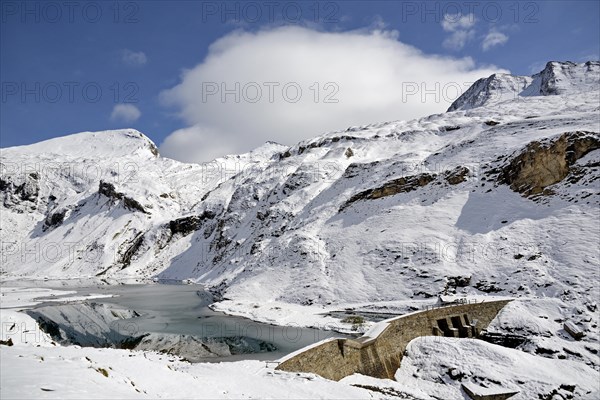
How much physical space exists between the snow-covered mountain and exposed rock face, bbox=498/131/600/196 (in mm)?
151

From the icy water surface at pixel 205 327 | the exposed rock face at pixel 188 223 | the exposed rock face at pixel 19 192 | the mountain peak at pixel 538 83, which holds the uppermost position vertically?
the mountain peak at pixel 538 83

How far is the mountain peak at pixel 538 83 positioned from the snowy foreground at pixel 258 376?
12725cm

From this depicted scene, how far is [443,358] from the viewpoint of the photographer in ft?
82.6

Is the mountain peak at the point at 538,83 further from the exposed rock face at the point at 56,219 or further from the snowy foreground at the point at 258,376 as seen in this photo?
the exposed rock face at the point at 56,219

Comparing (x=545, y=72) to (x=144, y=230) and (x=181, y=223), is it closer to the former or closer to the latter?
(x=181, y=223)

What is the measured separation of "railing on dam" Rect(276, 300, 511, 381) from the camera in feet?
68.7

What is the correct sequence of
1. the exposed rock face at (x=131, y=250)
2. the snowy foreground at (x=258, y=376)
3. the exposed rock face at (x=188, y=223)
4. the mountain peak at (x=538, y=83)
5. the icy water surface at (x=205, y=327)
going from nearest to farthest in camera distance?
the snowy foreground at (x=258, y=376), the icy water surface at (x=205, y=327), the exposed rock face at (x=131, y=250), the exposed rock face at (x=188, y=223), the mountain peak at (x=538, y=83)

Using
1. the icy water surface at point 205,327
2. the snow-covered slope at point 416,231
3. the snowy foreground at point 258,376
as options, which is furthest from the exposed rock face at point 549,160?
the icy water surface at point 205,327

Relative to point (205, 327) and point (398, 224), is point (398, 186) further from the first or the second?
point (205, 327)

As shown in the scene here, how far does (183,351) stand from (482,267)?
30943 mm

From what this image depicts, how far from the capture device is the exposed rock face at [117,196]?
418 ft

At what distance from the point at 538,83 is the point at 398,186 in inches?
5228

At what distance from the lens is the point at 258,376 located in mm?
17281

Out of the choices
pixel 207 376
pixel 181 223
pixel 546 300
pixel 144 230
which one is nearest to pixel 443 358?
pixel 546 300
